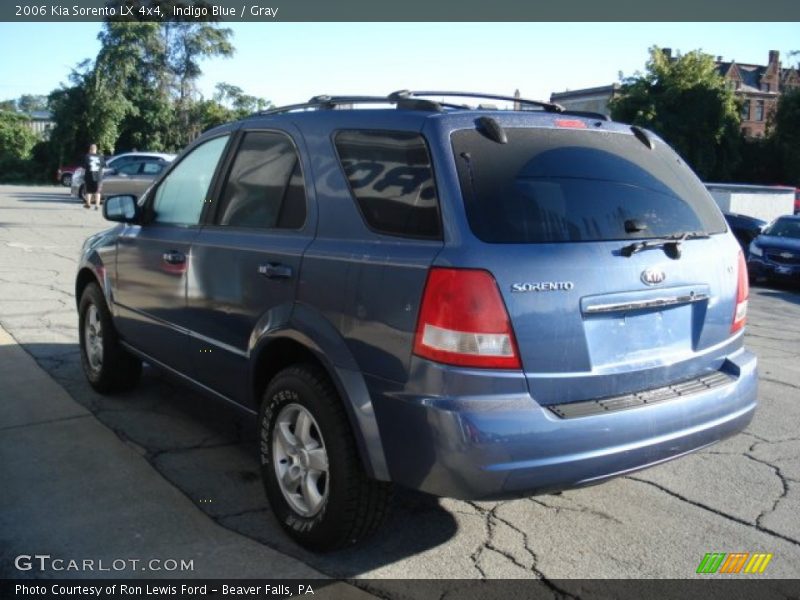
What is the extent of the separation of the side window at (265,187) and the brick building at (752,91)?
72.2 meters

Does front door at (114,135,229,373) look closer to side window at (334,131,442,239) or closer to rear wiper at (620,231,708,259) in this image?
side window at (334,131,442,239)

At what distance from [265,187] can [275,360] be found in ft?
2.88

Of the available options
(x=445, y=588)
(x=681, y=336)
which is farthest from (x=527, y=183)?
(x=445, y=588)

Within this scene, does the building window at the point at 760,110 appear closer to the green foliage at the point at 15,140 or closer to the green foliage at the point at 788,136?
the green foliage at the point at 788,136

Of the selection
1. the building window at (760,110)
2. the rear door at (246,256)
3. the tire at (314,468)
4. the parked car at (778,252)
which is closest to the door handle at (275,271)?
the rear door at (246,256)

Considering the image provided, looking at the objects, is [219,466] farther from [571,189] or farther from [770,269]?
[770,269]

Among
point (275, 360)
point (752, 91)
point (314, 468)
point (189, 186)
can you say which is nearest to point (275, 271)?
point (275, 360)

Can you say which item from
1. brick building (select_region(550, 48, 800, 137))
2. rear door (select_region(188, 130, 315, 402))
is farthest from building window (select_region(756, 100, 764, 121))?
rear door (select_region(188, 130, 315, 402))

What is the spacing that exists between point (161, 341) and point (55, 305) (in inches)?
188

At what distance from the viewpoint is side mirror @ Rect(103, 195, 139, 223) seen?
500 centimetres

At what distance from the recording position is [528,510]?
3.92 m

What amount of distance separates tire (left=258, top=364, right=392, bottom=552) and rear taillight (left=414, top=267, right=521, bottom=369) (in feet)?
1.92

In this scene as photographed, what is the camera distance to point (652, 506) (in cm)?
396

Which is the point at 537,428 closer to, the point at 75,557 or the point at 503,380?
the point at 503,380
